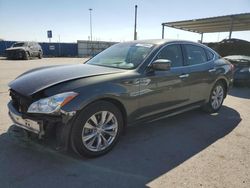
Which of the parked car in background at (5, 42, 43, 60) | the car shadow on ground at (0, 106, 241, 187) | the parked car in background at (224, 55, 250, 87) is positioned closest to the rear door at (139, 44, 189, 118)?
the car shadow on ground at (0, 106, 241, 187)

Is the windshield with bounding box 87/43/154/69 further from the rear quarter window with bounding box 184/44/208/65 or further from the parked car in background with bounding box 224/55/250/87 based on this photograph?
the parked car in background with bounding box 224/55/250/87

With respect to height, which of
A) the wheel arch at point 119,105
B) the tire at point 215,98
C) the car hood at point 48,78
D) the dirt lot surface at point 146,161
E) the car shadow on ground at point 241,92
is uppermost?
the car hood at point 48,78

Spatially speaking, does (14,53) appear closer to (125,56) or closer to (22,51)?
(22,51)

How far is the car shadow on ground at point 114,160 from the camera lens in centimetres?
272

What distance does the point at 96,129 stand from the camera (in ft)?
10.6

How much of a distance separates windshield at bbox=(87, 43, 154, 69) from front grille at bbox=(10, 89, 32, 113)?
1.52 metres

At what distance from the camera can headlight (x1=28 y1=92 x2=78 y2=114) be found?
2.80 metres

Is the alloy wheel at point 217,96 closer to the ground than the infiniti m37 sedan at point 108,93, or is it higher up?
closer to the ground

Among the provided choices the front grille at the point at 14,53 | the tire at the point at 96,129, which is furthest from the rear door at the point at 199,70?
the front grille at the point at 14,53

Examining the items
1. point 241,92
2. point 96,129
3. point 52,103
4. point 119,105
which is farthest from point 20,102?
point 241,92

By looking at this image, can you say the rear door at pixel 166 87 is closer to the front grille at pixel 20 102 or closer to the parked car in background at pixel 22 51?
the front grille at pixel 20 102

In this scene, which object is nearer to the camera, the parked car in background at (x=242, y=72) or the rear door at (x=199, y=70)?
the rear door at (x=199, y=70)

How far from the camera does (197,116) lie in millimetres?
5250

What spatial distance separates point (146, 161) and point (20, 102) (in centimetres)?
186
